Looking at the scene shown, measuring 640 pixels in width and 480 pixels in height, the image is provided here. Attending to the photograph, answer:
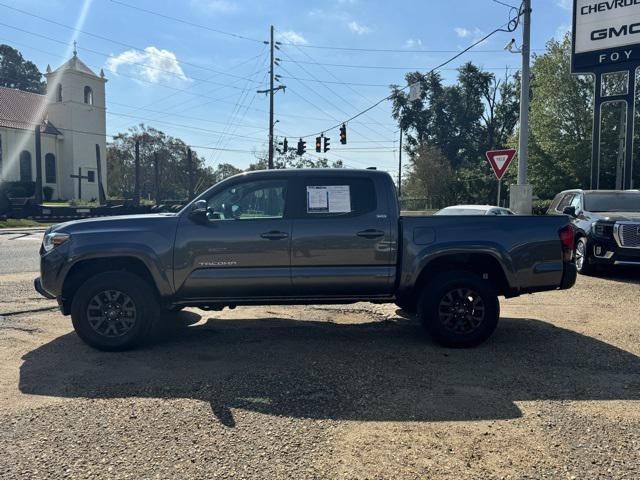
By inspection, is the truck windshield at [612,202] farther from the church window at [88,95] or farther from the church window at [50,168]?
the church window at [50,168]

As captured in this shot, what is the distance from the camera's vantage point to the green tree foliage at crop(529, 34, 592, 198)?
34.0 meters

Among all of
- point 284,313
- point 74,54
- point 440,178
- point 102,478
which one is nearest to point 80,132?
point 74,54

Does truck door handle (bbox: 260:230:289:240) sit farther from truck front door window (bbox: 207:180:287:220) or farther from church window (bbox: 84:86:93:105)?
church window (bbox: 84:86:93:105)

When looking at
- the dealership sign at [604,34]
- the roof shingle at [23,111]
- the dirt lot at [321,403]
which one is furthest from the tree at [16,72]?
the dirt lot at [321,403]

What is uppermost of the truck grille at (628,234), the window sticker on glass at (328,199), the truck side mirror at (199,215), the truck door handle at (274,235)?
the window sticker on glass at (328,199)

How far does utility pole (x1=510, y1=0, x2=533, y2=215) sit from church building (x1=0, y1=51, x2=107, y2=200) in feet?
154

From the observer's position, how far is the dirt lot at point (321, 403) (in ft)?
10.3

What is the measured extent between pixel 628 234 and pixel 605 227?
16.6 inches

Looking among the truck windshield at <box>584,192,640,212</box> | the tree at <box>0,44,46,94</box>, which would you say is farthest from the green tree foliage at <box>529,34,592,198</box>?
the tree at <box>0,44,46,94</box>

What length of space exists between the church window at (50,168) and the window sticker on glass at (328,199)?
180ft

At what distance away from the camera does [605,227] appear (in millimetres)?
9820

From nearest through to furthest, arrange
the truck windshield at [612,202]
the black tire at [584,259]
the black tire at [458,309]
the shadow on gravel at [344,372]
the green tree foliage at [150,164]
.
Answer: the shadow on gravel at [344,372], the black tire at [458,309], the black tire at [584,259], the truck windshield at [612,202], the green tree foliage at [150,164]

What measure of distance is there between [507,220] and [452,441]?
2.84m

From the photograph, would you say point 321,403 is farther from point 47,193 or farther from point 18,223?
point 47,193
